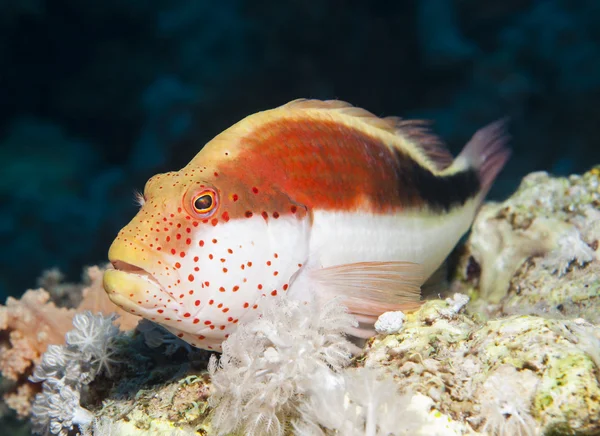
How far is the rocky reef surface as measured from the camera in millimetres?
1582

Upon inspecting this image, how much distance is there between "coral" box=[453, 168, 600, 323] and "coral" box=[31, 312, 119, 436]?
9.29ft

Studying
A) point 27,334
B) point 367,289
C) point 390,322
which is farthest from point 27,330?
point 390,322

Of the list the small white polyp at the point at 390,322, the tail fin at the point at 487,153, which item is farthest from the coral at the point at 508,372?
the tail fin at the point at 487,153

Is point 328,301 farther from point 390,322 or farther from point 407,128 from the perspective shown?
point 407,128

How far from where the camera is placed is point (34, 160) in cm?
1170

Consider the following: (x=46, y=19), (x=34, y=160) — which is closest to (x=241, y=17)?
(x=46, y=19)

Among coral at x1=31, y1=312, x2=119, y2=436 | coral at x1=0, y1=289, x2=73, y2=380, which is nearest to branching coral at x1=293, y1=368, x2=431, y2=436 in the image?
coral at x1=31, y1=312, x2=119, y2=436

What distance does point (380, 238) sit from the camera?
2855 mm

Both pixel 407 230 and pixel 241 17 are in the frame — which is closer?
pixel 407 230

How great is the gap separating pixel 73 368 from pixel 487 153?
412 centimetres

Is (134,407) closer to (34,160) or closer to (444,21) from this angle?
(444,21)

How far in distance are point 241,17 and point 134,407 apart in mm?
9056

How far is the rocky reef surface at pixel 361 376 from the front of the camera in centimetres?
158

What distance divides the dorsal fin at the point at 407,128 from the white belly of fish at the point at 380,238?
0.52m
